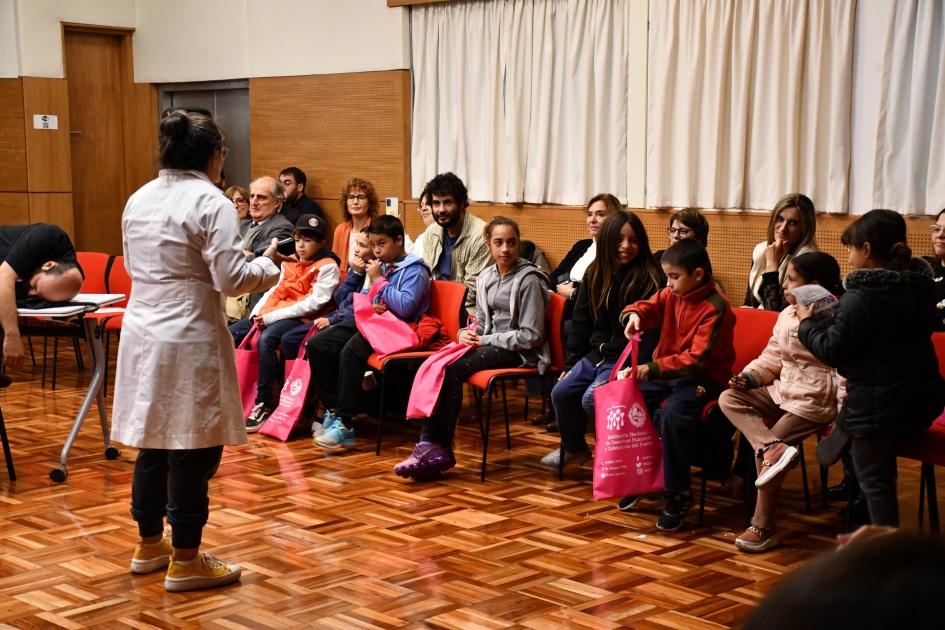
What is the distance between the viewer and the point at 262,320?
235 inches

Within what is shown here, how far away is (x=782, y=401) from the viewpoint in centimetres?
398

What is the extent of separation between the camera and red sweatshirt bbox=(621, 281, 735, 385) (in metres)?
4.13

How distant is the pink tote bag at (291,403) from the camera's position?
561 cm

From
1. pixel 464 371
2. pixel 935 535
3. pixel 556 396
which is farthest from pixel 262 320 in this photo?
pixel 935 535

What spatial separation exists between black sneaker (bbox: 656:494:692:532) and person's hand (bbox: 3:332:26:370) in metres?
2.63

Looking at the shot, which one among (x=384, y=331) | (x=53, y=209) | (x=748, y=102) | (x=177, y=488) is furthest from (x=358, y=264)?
(x=53, y=209)

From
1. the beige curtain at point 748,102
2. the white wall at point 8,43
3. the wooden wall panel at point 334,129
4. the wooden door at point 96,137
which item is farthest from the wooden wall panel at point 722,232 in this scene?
the white wall at point 8,43

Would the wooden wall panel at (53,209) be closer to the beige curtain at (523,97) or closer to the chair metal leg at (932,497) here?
the beige curtain at (523,97)

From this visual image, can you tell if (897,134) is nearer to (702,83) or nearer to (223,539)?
(702,83)

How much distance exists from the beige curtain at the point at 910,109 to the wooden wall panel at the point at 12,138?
696 cm

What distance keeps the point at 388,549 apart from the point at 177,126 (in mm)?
1662

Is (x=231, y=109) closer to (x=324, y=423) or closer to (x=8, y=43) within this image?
(x=8, y=43)

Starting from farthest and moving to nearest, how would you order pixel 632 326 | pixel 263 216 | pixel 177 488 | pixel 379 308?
pixel 263 216, pixel 379 308, pixel 632 326, pixel 177 488

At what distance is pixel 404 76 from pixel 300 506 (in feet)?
15.7
